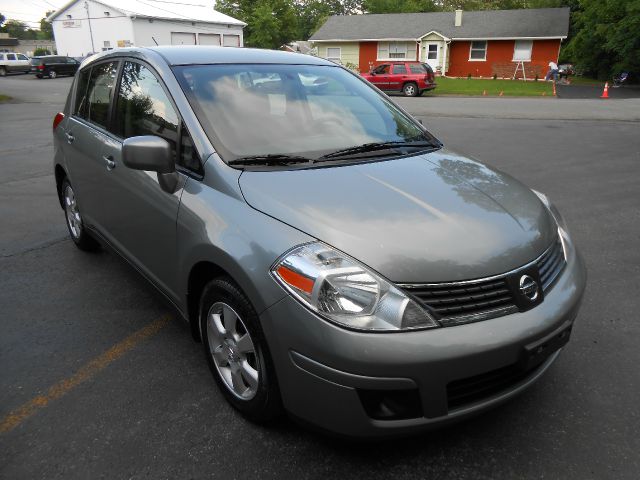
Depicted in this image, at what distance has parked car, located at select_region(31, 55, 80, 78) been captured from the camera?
127 feet

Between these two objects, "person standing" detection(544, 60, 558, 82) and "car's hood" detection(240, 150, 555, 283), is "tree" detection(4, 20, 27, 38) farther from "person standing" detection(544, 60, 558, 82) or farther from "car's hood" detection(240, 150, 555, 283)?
"car's hood" detection(240, 150, 555, 283)

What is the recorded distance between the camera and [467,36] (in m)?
39.4

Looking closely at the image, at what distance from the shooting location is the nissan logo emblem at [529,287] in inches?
84.2

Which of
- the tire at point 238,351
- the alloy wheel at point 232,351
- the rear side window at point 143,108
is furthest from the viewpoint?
the rear side window at point 143,108

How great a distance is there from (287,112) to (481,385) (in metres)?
1.87

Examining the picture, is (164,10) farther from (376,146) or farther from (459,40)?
(376,146)

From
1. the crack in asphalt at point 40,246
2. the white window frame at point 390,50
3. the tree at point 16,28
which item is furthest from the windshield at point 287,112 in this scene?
the tree at point 16,28

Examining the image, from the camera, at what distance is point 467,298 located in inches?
80.0

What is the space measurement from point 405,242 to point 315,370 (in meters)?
0.63

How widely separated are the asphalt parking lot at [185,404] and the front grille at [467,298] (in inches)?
28.4

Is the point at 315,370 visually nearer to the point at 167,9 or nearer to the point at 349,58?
the point at 349,58

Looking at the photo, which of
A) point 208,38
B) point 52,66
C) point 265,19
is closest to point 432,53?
point 265,19

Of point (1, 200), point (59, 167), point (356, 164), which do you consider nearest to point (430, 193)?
point (356, 164)

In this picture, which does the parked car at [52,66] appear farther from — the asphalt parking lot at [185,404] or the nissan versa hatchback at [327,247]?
the nissan versa hatchback at [327,247]
